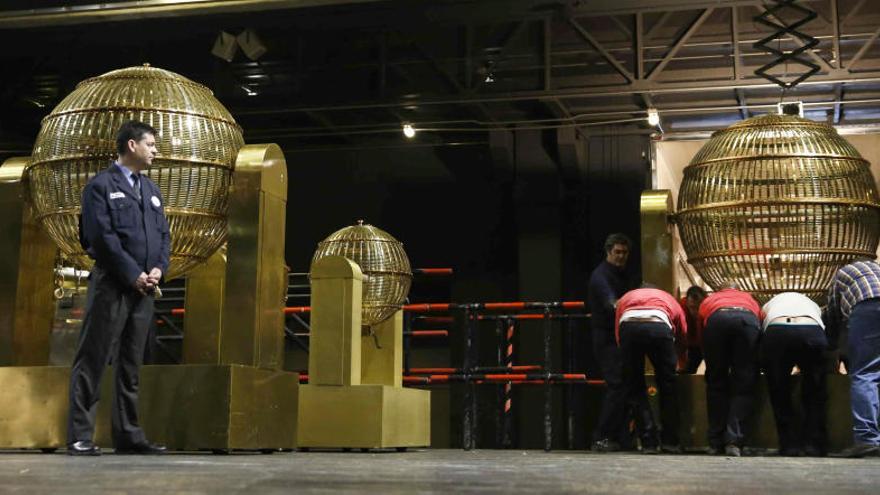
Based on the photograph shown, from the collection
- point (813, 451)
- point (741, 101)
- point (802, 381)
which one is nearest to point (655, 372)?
point (802, 381)

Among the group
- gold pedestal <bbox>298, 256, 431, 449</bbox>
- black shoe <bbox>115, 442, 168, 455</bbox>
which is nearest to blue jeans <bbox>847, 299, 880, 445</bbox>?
gold pedestal <bbox>298, 256, 431, 449</bbox>

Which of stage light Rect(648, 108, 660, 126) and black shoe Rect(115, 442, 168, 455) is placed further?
stage light Rect(648, 108, 660, 126)

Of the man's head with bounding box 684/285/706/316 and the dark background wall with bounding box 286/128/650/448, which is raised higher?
the dark background wall with bounding box 286/128/650/448

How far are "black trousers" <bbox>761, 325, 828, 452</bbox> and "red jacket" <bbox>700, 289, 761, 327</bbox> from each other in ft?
0.73

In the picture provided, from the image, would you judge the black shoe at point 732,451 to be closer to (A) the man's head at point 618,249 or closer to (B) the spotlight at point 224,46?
(A) the man's head at point 618,249

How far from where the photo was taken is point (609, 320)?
26.3 ft

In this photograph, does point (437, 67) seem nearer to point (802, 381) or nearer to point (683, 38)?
point (683, 38)

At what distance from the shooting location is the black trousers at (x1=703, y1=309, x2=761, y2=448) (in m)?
7.02

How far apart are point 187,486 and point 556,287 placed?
12.3 m

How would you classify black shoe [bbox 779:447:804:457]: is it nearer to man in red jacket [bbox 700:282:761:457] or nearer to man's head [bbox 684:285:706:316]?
man in red jacket [bbox 700:282:761:457]

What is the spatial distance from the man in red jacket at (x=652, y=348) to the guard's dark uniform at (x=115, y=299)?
3.46 metres

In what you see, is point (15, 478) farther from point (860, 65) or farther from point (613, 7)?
point (860, 65)

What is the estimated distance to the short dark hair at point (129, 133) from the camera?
518 cm

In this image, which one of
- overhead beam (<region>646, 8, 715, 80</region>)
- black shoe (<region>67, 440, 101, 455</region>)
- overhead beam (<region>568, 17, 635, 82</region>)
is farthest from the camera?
overhead beam (<region>568, 17, 635, 82</region>)
